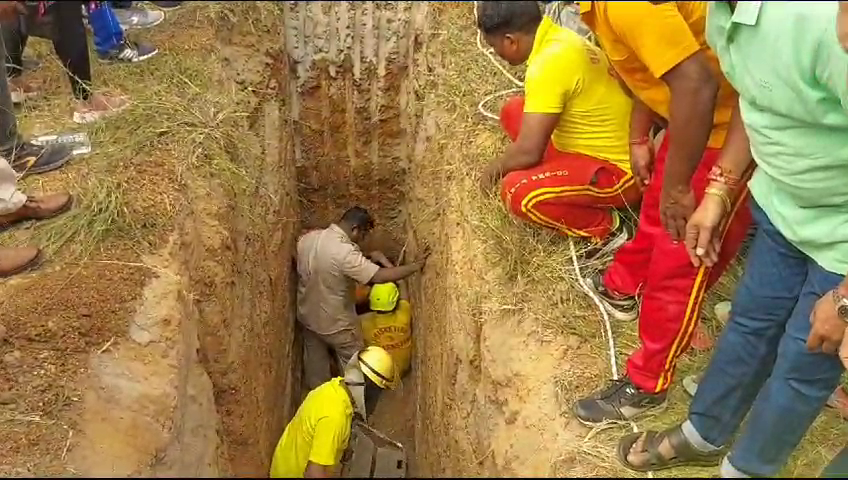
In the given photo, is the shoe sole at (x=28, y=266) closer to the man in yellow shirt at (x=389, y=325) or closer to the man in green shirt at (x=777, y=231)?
the man in green shirt at (x=777, y=231)

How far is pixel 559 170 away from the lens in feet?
11.2

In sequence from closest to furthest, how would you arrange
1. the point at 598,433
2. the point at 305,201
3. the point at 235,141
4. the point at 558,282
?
the point at 598,433 → the point at 558,282 → the point at 235,141 → the point at 305,201

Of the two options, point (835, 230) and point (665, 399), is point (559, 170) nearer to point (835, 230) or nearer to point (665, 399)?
point (665, 399)

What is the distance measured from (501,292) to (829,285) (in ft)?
5.30

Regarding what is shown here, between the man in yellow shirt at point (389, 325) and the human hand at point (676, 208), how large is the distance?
3.47 m

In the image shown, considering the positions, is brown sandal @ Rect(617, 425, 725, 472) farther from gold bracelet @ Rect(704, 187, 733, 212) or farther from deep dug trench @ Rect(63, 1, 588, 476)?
gold bracelet @ Rect(704, 187, 733, 212)

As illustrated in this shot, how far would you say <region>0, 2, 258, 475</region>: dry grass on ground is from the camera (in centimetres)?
296

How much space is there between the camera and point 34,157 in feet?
13.0

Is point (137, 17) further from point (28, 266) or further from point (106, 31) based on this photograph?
point (28, 266)

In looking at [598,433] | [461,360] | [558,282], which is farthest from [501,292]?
Result: [598,433]

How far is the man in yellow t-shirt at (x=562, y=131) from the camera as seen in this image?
3.13 meters

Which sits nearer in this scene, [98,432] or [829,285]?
[829,285]

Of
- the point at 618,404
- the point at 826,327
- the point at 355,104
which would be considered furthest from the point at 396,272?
the point at 826,327

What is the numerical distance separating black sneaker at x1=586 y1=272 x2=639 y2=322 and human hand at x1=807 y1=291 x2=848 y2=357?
4.09 feet
